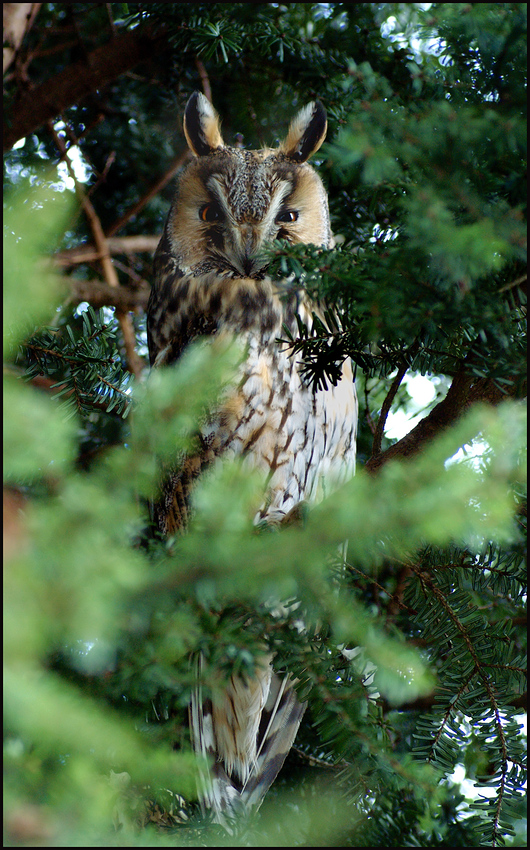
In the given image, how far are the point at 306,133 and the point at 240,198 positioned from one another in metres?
0.20

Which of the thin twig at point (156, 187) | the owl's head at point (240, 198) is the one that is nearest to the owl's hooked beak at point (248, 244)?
the owl's head at point (240, 198)

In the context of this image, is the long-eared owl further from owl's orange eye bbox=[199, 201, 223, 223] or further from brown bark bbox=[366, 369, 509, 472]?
brown bark bbox=[366, 369, 509, 472]

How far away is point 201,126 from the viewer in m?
1.16

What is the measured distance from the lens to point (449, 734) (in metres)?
0.68

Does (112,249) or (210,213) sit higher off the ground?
(210,213)

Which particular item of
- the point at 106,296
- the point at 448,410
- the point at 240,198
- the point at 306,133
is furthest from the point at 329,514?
the point at 106,296

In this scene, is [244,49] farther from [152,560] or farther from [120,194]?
[152,560]

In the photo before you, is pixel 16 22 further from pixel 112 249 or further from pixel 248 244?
pixel 248 244

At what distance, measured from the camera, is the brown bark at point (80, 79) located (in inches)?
49.9

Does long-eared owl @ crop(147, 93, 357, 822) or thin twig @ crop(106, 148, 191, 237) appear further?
thin twig @ crop(106, 148, 191, 237)

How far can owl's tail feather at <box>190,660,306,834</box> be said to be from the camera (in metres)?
0.98

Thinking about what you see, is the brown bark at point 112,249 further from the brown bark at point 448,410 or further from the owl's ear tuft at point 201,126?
the brown bark at point 448,410

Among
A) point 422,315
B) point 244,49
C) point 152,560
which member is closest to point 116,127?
point 244,49

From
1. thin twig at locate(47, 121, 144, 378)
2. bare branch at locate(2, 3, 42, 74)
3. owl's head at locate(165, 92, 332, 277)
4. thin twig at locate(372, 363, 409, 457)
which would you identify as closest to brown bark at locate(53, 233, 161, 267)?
thin twig at locate(47, 121, 144, 378)
